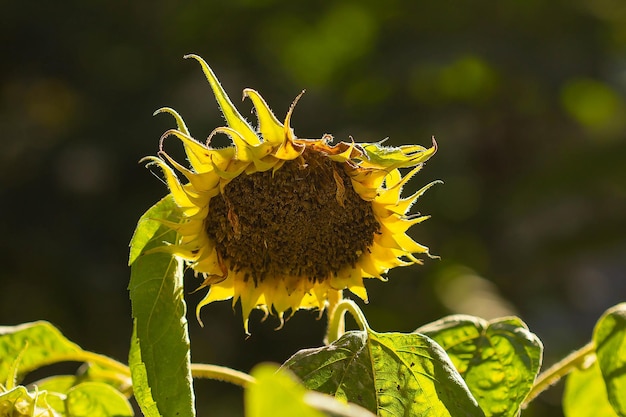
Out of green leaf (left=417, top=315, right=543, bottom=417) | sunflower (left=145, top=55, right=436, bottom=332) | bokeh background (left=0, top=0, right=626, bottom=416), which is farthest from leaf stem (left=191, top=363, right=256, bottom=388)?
bokeh background (left=0, top=0, right=626, bottom=416)

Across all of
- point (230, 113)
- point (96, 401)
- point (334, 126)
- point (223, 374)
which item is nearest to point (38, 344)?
point (96, 401)

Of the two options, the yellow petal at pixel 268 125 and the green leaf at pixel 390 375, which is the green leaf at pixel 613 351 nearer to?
the green leaf at pixel 390 375

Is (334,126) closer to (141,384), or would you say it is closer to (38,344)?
(38,344)

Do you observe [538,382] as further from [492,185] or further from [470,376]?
[492,185]

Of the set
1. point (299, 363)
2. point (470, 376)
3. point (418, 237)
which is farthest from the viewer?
point (418, 237)

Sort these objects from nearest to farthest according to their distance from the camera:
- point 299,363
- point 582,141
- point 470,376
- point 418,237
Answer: point 299,363, point 470,376, point 418,237, point 582,141

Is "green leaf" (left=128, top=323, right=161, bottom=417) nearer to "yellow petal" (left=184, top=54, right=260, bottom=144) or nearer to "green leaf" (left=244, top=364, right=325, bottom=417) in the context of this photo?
"yellow petal" (left=184, top=54, right=260, bottom=144)

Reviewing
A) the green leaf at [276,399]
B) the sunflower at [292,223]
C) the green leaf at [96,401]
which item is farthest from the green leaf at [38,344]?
the green leaf at [276,399]

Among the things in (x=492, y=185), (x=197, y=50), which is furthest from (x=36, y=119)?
(x=492, y=185)
